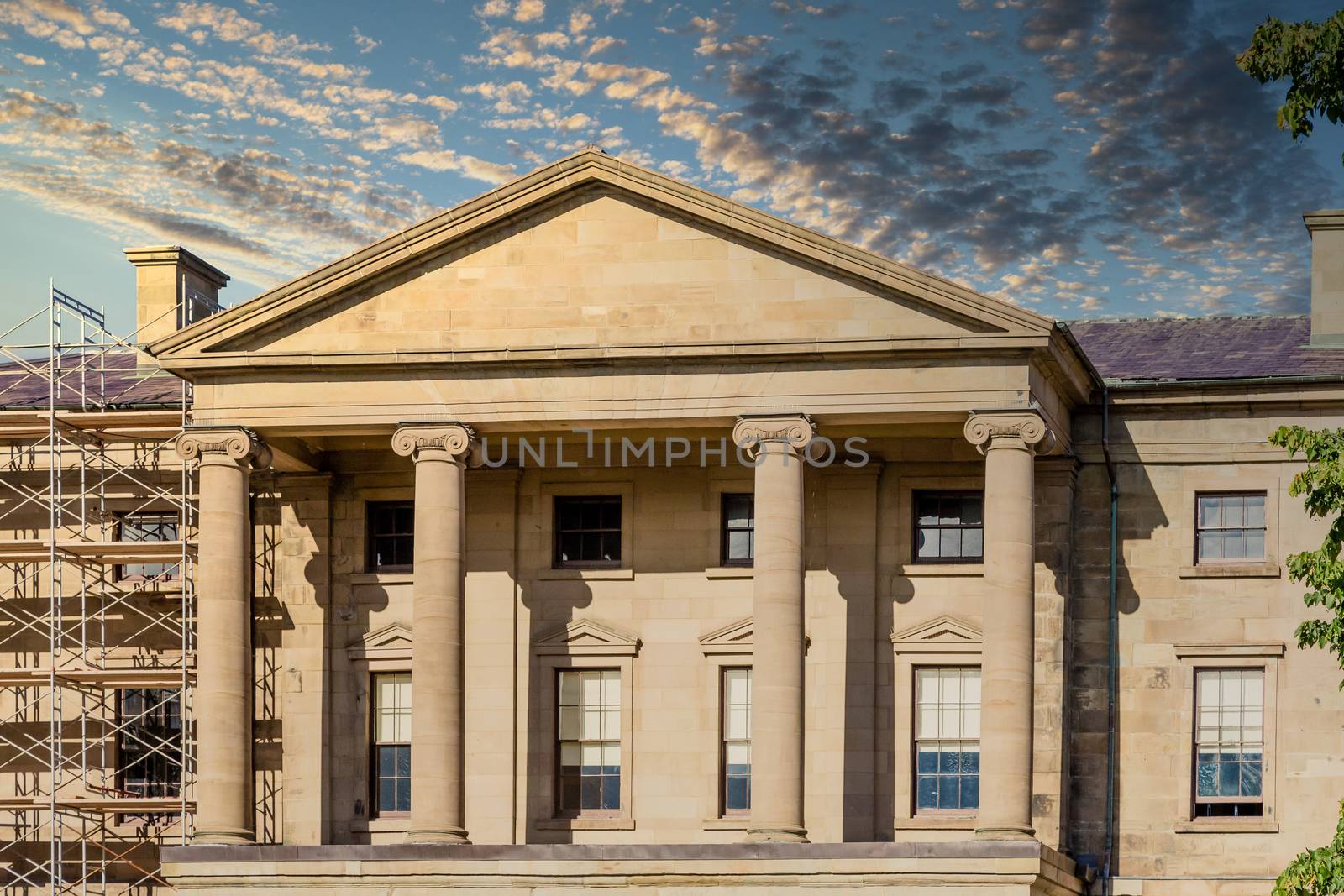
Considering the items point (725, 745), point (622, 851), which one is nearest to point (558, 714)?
point (725, 745)

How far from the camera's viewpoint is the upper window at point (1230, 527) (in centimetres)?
4219

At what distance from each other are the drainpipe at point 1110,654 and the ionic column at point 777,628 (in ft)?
22.5

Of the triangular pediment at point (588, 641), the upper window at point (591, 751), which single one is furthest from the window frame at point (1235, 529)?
the upper window at point (591, 751)

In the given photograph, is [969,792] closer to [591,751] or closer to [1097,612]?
Answer: [1097,612]

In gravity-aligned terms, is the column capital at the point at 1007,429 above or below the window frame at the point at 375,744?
above

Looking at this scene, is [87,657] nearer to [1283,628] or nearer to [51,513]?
[51,513]

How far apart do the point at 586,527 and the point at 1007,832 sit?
36.6ft

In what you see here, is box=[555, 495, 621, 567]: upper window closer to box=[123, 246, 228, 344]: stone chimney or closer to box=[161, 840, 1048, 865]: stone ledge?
box=[161, 840, 1048, 865]: stone ledge

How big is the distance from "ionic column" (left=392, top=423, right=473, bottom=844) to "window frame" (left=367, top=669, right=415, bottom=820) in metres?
3.60

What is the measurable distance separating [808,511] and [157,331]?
57.0ft

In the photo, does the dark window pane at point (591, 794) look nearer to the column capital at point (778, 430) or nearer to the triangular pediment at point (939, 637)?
the triangular pediment at point (939, 637)

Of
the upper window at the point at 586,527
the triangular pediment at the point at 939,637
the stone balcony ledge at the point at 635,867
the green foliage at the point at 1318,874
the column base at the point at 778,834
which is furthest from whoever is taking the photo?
the upper window at the point at 586,527

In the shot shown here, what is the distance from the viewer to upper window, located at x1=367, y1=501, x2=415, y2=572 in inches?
1726

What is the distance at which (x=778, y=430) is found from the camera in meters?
39.0
